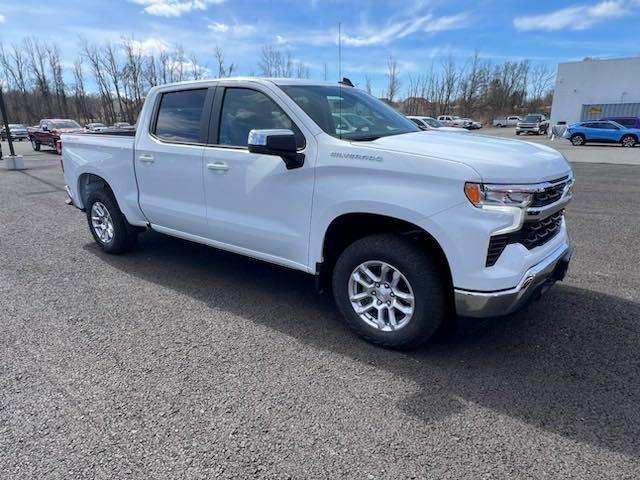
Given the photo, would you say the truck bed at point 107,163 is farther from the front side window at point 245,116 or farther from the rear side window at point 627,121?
the rear side window at point 627,121

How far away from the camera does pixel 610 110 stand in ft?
130

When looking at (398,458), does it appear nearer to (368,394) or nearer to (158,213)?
(368,394)

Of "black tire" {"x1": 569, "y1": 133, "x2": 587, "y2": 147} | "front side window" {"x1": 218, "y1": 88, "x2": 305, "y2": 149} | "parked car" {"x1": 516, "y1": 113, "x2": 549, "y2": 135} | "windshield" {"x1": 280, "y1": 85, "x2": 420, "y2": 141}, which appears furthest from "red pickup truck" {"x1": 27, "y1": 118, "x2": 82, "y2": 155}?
"parked car" {"x1": 516, "y1": 113, "x2": 549, "y2": 135}

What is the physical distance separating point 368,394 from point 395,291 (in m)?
0.75

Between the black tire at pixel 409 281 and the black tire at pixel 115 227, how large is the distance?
3.22 metres

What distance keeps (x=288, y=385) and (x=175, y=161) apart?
8.30 feet

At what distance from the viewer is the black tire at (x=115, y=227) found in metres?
5.29

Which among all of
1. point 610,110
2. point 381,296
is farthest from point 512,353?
point 610,110

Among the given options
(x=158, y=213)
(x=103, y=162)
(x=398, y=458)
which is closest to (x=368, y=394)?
(x=398, y=458)

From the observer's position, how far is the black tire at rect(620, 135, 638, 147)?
2622cm

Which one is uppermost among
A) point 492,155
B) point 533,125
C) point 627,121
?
point 492,155

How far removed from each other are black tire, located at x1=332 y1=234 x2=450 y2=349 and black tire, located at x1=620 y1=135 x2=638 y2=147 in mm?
29780

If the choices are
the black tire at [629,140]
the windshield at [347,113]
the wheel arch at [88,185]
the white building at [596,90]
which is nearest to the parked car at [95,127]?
the wheel arch at [88,185]

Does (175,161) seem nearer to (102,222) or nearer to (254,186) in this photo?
(254,186)
